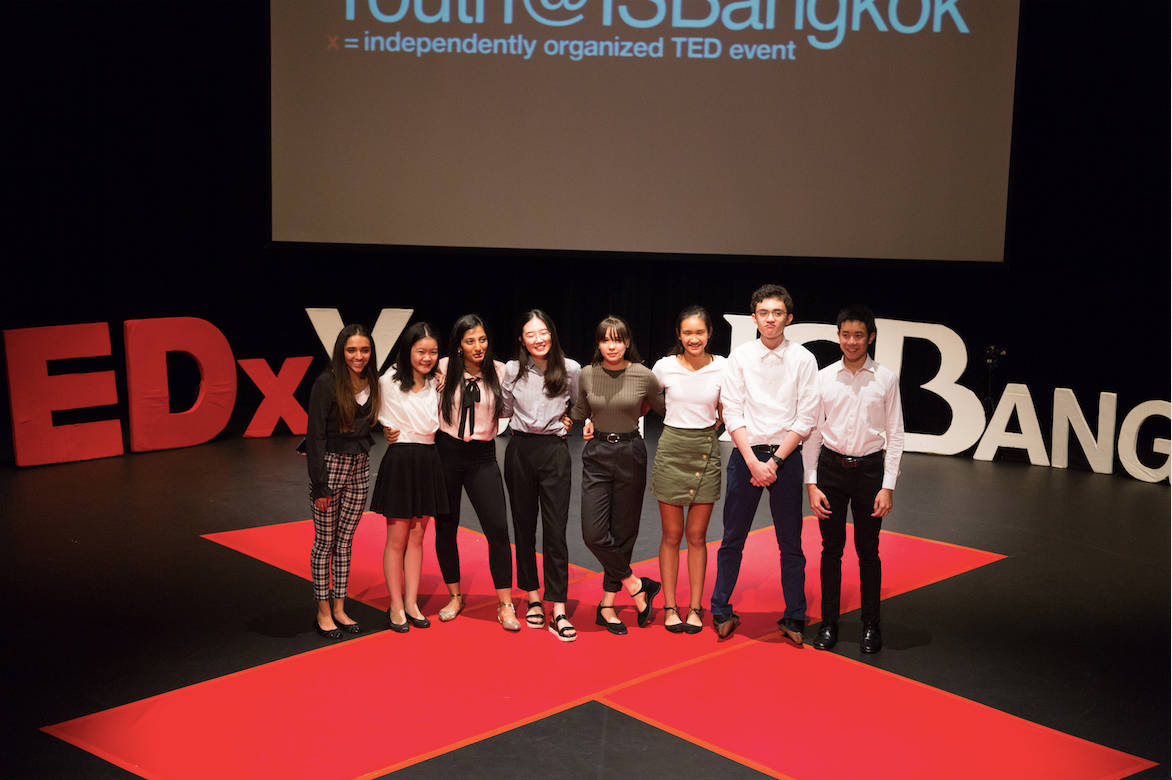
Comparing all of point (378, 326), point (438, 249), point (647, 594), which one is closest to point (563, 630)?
point (647, 594)

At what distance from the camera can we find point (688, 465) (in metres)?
4.25

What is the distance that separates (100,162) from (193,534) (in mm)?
3689

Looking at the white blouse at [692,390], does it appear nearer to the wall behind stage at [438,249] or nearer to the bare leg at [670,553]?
the bare leg at [670,553]

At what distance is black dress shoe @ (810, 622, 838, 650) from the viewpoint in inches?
167

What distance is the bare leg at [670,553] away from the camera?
433 cm

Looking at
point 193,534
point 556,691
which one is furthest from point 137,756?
point 193,534

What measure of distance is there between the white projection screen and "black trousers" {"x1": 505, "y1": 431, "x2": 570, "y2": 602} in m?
4.10

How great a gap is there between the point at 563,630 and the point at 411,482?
0.79m

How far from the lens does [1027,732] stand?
3.58 meters

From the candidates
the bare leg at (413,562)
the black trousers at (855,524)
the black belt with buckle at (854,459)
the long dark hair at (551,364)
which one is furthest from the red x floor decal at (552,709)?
the long dark hair at (551,364)

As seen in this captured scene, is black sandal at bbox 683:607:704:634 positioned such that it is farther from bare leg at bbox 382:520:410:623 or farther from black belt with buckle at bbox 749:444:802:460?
bare leg at bbox 382:520:410:623

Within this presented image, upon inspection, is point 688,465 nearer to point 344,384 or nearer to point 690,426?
point 690,426

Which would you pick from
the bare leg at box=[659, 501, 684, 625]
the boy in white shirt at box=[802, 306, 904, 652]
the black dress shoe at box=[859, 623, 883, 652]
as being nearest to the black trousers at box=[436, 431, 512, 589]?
the bare leg at box=[659, 501, 684, 625]

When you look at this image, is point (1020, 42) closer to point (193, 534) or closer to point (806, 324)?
point (806, 324)
